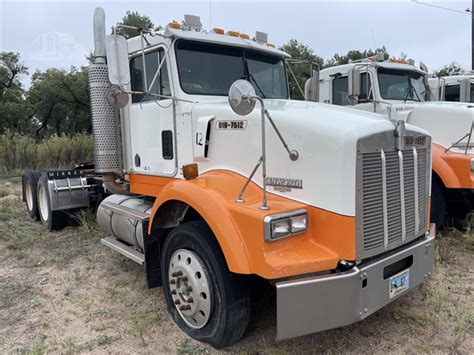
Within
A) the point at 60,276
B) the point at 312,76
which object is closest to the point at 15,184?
the point at 60,276

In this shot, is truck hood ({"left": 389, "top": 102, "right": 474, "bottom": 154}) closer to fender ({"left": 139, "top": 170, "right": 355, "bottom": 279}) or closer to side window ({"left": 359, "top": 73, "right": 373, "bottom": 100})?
side window ({"left": 359, "top": 73, "right": 373, "bottom": 100})

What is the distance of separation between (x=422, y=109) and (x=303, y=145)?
3921mm

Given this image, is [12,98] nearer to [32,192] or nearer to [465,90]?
[32,192]

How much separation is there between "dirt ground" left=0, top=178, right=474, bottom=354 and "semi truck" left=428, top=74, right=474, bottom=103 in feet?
12.3

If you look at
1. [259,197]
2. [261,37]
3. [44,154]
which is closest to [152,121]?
[261,37]

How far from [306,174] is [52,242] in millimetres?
4669

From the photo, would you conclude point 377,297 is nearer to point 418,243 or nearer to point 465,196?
point 418,243

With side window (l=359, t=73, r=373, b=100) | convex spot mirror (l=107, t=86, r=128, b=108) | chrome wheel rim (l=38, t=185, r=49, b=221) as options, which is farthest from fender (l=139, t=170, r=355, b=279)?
chrome wheel rim (l=38, t=185, r=49, b=221)

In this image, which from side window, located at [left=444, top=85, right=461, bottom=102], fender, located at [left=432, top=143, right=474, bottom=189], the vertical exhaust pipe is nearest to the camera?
the vertical exhaust pipe

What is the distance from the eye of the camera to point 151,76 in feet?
14.9

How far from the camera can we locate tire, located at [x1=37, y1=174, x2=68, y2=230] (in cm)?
675

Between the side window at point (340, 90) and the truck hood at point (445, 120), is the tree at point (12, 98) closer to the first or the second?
the side window at point (340, 90)

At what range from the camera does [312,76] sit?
17.9 ft

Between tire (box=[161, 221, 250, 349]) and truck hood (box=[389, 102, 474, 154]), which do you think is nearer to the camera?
tire (box=[161, 221, 250, 349])
